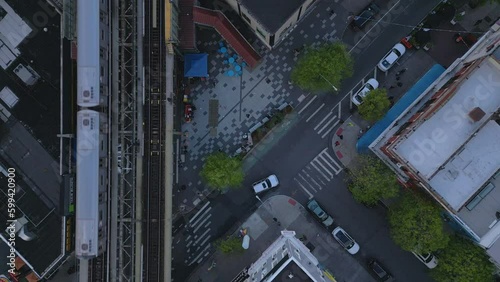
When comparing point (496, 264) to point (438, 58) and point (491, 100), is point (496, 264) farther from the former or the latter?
point (438, 58)

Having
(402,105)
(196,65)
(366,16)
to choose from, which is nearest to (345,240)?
(402,105)

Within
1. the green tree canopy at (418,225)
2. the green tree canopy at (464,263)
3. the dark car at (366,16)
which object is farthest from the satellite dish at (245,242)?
the dark car at (366,16)

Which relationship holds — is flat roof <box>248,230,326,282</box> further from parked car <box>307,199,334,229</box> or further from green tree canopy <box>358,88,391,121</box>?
green tree canopy <box>358,88,391,121</box>

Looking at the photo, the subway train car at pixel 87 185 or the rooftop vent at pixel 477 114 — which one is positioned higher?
the subway train car at pixel 87 185

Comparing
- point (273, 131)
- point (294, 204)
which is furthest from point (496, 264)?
point (273, 131)

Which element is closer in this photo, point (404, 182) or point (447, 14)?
point (404, 182)

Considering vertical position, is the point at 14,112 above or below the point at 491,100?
above

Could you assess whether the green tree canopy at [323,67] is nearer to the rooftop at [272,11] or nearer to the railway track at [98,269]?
the rooftop at [272,11]
